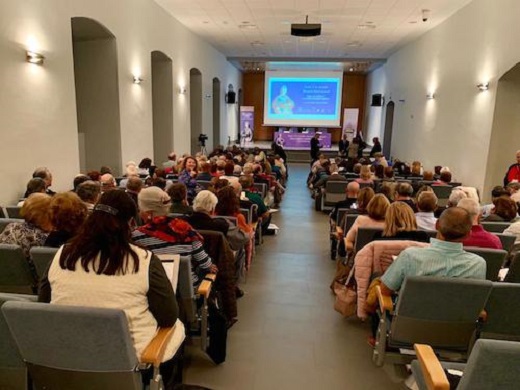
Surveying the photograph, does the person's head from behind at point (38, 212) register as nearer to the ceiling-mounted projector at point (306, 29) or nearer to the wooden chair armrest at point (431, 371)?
the wooden chair armrest at point (431, 371)

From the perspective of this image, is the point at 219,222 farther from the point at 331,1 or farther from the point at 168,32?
the point at 168,32

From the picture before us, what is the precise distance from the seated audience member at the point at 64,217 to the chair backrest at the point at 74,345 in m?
1.03

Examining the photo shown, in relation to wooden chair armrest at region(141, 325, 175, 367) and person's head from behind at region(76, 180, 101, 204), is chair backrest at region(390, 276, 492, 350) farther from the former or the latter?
person's head from behind at region(76, 180, 101, 204)

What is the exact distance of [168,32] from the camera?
9.95m

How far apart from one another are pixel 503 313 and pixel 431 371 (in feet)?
2.92

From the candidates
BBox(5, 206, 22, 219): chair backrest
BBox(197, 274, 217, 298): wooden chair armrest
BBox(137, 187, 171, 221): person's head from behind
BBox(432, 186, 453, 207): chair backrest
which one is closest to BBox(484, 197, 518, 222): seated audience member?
BBox(432, 186, 453, 207): chair backrest

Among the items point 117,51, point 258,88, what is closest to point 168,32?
point 117,51

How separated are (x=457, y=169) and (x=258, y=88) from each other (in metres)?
16.0

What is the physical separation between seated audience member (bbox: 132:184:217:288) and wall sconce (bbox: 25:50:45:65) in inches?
135

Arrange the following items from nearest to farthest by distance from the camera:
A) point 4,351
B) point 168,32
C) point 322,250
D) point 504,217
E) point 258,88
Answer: point 4,351, point 504,217, point 322,250, point 168,32, point 258,88

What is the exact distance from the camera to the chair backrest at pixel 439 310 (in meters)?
2.21

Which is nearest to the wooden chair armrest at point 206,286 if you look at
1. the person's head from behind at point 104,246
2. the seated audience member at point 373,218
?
the person's head from behind at point 104,246

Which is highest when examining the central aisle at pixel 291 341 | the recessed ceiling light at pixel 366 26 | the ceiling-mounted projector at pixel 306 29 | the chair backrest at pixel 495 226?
the recessed ceiling light at pixel 366 26

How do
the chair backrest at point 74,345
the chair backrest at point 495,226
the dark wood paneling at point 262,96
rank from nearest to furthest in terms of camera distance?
the chair backrest at point 74,345, the chair backrest at point 495,226, the dark wood paneling at point 262,96
